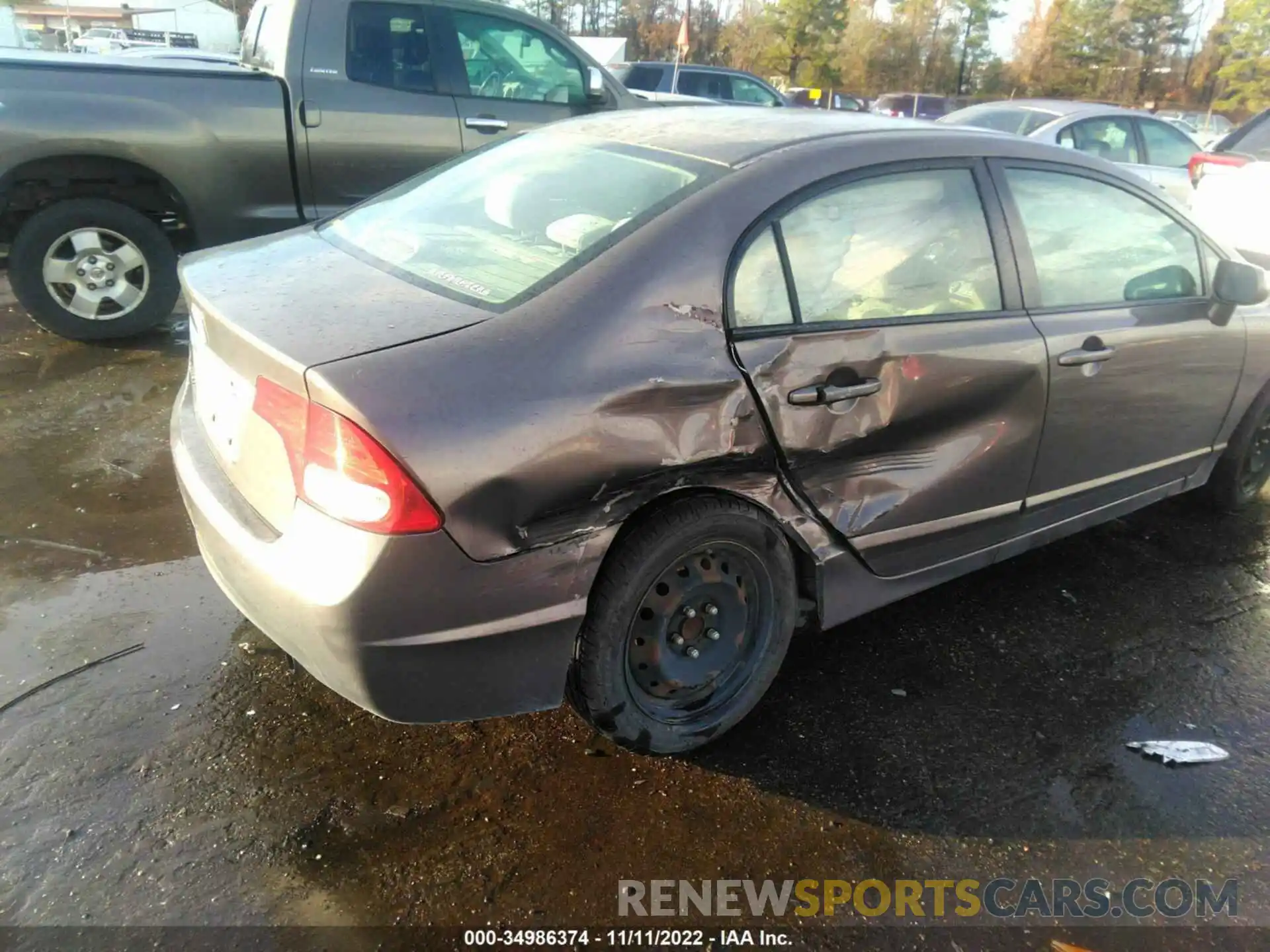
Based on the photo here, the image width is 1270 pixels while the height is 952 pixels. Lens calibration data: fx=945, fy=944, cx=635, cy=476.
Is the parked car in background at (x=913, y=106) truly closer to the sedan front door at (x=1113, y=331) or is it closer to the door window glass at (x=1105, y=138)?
the door window glass at (x=1105, y=138)

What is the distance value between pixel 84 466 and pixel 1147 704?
4142 mm

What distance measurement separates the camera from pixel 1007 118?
9.82 meters

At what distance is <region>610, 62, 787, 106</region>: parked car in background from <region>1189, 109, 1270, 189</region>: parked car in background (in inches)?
331

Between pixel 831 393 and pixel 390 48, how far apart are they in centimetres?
474

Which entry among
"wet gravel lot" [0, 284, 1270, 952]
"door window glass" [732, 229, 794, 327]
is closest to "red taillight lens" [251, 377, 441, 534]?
"wet gravel lot" [0, 284, 1270, 952]

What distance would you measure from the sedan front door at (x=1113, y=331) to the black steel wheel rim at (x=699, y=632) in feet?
3.80

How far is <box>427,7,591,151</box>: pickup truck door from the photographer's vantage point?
6176 millimetres

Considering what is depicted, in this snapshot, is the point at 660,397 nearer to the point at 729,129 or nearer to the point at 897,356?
the point at 897,356

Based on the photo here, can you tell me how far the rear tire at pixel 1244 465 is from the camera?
3.98m

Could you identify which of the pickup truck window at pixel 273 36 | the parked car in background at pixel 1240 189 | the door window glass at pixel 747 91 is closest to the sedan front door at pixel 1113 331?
the parked car in background at pixel 1240 189

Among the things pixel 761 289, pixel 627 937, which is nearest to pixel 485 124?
pixel 761 289

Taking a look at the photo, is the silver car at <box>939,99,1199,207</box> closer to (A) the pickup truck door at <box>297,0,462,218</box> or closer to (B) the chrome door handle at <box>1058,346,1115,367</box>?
(A) the pickup truck door at <box>297,0,462,218</box>

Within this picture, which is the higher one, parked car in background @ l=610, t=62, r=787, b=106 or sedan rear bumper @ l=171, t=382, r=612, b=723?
parked car in background @ l=610, t=62, r=787, b=106

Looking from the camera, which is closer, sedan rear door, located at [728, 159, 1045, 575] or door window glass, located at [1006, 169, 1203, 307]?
sedan rear door, located at [728, 159, 1045, 575]
